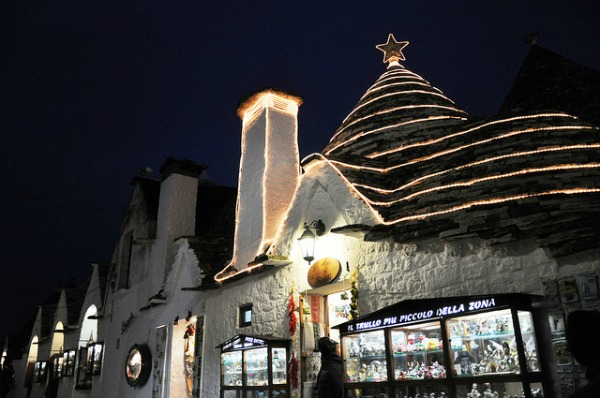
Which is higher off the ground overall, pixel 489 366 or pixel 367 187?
pixel 367 187

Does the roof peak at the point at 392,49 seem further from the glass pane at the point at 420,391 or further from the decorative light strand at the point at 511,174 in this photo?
the glass pane at the point at 420,391

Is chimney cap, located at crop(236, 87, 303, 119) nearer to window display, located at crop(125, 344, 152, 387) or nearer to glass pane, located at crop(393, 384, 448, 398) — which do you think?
window display, located at crop(125, 344, 152, 387)

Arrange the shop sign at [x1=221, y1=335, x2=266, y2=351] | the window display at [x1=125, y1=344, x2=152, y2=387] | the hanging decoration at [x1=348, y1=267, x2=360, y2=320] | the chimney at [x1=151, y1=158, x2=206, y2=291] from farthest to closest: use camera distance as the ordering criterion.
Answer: the chimney at [x1=151, y1=158, x2=206, y2=291] → the window display at [x1=125, y1=344, x2=152, y2=387] → the shop sign at [x1=221, y1=335, x2=266, y2=351] → the hanging decoration at [x1=348, y1=267, x2=360, y2=320]

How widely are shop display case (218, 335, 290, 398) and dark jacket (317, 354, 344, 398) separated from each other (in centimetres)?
162

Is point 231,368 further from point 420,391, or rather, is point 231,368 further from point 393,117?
point 393,117

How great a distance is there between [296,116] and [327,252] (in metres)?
4.39

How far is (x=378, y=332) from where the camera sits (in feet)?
21.3

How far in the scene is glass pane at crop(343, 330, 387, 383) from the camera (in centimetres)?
639

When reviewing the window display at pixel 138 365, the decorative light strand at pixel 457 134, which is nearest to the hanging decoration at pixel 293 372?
the decorative light strand at pixel 457 134

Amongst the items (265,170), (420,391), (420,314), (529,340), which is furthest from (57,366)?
(529,340)

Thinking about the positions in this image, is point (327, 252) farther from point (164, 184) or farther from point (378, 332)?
point (164, 184)

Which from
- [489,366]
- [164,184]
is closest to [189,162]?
[164,184]

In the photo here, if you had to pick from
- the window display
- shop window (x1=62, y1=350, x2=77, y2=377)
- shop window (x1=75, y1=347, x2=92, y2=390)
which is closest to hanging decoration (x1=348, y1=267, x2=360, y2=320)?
the window display

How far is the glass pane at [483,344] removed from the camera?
17.5 feet
